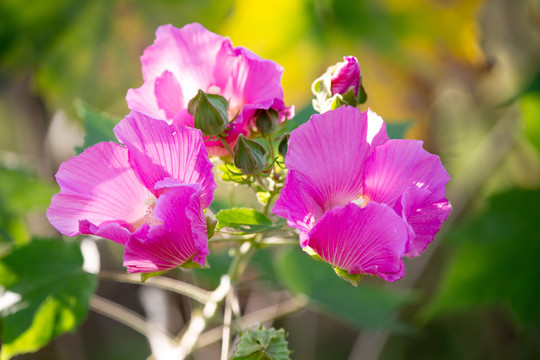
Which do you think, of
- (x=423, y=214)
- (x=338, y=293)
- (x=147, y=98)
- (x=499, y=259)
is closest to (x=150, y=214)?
→ (x=147, y=98)

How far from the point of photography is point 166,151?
0.46 m

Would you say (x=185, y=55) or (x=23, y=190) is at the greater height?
(x=185, y=55)

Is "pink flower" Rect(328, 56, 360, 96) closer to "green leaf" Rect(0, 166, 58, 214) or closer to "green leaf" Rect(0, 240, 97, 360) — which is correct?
"green leaf" Rect(0, 240, 97, 360)

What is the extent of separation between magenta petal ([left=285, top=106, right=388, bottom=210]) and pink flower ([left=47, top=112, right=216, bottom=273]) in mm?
71

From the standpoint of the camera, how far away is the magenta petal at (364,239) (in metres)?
0.42

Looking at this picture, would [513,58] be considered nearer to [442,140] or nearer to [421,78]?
[442,140]

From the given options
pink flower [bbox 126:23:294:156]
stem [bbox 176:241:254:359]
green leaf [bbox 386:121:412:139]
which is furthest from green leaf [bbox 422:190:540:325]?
pink flower [bbox 126:23:294:156]

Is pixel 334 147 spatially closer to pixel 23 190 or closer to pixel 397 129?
pixel 397 129

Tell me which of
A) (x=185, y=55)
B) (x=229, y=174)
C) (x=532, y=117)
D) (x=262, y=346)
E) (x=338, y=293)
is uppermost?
(x=185, y=55)

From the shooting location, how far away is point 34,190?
3.31 ft

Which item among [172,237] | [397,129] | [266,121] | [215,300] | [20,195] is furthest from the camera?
[20,195]

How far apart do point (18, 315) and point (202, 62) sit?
0.38 metres

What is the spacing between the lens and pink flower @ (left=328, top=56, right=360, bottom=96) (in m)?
0.53

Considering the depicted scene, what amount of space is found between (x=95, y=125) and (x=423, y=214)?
18.3 inches
